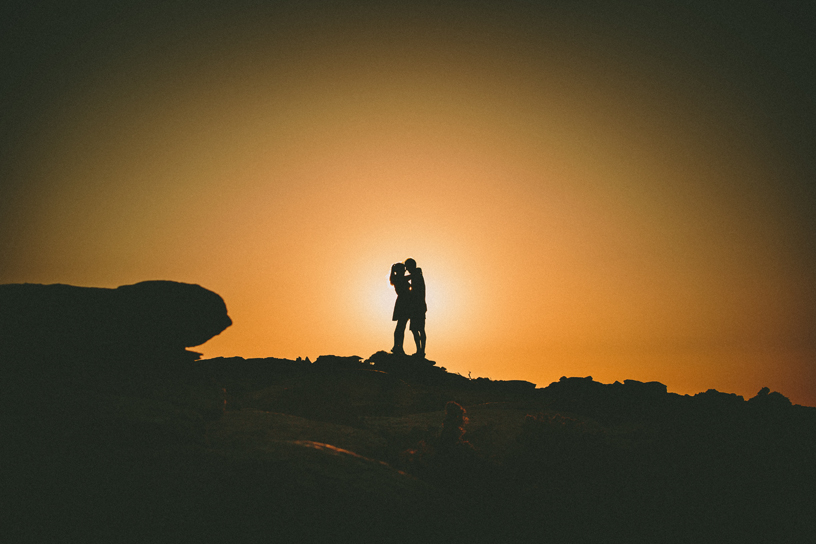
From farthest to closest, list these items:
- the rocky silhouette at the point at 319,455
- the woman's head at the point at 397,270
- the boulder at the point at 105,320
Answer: the woman's head at the point at 397,270
the boulder at the point at 105,320
the rocky silhouette at the point at 319,455

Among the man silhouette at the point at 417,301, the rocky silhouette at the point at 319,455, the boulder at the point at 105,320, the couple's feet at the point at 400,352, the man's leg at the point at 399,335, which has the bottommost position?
the rocky silhouette at the point at 319,455

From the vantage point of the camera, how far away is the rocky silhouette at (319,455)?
4.90 metres

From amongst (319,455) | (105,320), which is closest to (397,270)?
(105,320)

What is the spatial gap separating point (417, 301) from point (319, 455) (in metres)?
11.1

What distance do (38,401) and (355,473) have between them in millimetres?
4008

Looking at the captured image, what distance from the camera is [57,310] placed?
775 cm

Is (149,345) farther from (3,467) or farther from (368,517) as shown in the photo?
(368,517)

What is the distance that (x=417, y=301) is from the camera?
1698 centimetres

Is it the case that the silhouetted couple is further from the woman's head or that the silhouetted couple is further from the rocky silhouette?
the rocky silhouette

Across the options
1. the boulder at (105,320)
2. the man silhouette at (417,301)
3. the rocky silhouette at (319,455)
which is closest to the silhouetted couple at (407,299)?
the man silhouette at (417,301)

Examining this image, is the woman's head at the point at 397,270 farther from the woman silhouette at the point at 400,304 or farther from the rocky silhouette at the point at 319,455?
the rocky silhouette at the point at 319,455

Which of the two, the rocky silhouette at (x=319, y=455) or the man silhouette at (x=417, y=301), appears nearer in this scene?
the rocky silhouette at (x=319, y=455)

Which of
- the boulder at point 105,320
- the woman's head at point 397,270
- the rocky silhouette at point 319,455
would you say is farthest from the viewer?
the woman's head at point 397,270

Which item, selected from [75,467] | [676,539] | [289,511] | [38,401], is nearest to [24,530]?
[75,467]
